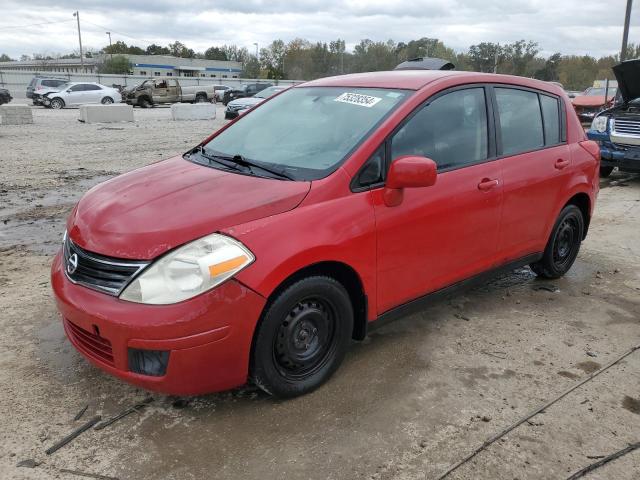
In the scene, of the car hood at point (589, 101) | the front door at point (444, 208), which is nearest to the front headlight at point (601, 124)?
the front door at point (444, 208)

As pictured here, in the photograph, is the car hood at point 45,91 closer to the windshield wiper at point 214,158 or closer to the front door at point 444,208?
the windshield wiper at point 214,158

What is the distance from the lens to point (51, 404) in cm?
298

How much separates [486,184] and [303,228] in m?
1.61

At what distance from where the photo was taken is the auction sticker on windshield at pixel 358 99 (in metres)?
3.52

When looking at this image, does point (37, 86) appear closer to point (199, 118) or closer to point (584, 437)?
point (199, 118)

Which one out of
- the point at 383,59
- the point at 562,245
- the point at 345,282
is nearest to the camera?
the point at 345,282

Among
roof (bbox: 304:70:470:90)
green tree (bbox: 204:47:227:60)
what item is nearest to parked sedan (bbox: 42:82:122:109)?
roof (bbox: 304:70:470:90)

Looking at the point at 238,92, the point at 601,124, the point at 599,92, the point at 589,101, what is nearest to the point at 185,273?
the point at 601,124

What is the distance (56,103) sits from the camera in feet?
97.5

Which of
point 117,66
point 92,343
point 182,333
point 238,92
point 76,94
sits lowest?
point 92,343

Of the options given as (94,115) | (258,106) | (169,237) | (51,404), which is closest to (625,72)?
(258,106)

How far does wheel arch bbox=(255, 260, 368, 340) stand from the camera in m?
2.81

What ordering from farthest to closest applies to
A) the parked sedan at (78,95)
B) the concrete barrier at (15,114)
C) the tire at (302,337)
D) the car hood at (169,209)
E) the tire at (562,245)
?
the parked sedan at (78,95) < the concrete barrier at (15,114) < the tire at (562,245) < the tire at (302,337) < the car hood at (169,209)

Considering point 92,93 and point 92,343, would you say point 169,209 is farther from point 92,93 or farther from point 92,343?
point 92,93
